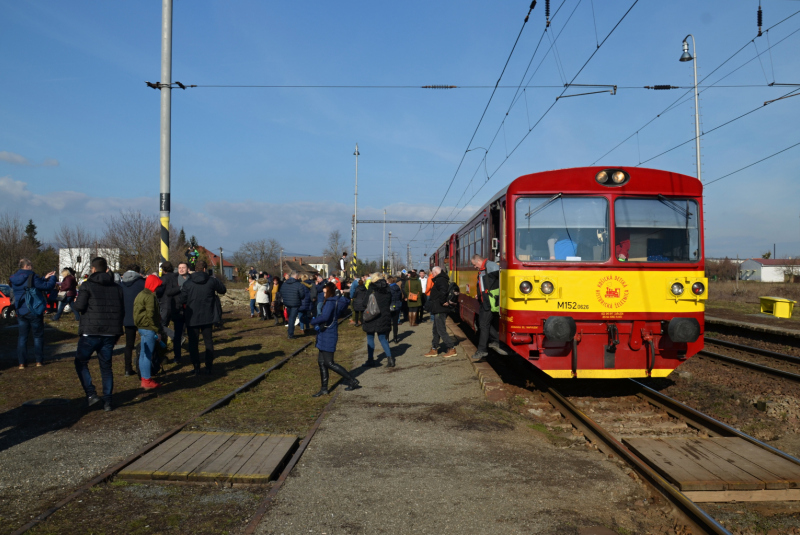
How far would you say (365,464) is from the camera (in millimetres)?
5492

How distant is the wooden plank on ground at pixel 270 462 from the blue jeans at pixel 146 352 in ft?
11.1

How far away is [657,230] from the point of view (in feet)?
26.3

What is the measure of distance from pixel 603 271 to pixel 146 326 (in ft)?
21.0

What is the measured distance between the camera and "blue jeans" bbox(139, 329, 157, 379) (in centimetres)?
855

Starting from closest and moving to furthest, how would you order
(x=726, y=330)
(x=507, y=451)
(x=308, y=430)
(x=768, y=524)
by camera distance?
(x=768, y=524), (x=507, y=451), (x=308, y=430), (x=726, y=330)

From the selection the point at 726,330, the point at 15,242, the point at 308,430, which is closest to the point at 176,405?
the point at 308,430

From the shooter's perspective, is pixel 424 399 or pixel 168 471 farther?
pixel 424 399

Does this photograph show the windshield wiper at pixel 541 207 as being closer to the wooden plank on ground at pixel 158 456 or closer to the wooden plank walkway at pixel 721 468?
the wooden plank walkway at pixel 721 468

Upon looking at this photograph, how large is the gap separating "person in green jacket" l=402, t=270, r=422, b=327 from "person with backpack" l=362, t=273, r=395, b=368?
20.1ft

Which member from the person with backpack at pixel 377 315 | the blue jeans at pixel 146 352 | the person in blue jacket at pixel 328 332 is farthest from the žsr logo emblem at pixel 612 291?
the blue jeans at pixel 146 352

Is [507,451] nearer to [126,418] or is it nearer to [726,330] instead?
[126,418]

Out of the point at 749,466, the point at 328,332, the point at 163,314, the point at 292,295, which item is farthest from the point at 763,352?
the point at 163,314

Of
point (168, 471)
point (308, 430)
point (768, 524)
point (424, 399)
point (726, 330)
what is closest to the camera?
point (768, 524)

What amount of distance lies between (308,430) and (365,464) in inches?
56.4
